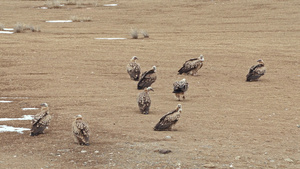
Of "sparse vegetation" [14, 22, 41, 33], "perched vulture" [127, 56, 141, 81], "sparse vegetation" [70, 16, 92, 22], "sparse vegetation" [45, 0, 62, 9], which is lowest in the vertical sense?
"perched vulture" [127, 56, 141, 81]

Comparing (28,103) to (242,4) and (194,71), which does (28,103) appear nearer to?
(194,71)

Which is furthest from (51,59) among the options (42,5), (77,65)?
(42,5)

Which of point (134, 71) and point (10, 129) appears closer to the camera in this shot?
point (10, 129)

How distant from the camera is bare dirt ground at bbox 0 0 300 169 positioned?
35.1ft

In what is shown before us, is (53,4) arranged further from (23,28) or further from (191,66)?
(191,66)

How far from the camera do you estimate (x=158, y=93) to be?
58.6 feet

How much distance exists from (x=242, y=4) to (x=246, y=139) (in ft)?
123

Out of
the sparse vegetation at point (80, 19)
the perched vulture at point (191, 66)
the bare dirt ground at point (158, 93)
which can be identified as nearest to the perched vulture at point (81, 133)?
the bare dirt ground at point (158, 93)

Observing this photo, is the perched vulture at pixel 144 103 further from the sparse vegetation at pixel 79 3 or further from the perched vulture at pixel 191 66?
the sparse vegetation at pixel 79 3

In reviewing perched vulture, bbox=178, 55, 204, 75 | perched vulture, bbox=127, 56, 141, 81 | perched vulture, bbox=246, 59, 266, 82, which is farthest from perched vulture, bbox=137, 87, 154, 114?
perched vulture, bbox=246, 59, 266, 82

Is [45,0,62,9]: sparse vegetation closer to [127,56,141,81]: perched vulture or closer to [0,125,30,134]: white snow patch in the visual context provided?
[127,56,141,81]: perched vulture

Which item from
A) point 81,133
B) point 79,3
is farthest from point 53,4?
point 81,133

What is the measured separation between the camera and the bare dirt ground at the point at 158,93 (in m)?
10.7

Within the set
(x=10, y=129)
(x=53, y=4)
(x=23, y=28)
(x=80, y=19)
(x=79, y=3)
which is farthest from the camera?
(x=79, y=3)
